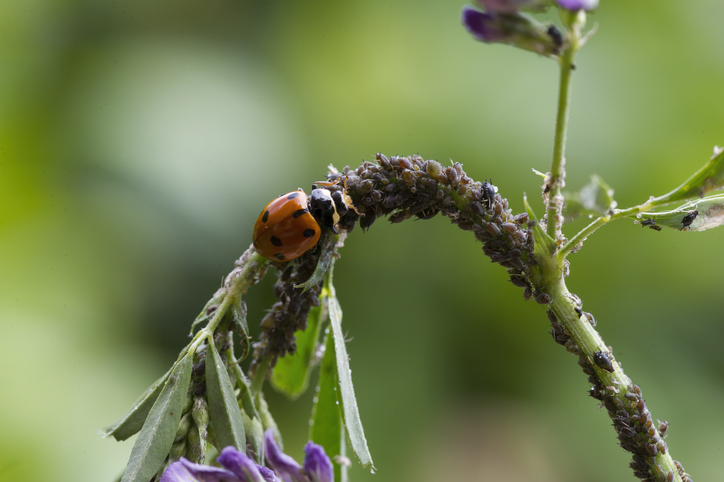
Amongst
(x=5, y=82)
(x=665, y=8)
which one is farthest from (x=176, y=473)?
(x=665, y=8)

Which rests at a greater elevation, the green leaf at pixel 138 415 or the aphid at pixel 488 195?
the aphid at pixel 488 195

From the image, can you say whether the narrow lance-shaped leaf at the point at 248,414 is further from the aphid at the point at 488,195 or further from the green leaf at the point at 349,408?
the aphid at the point at 488,195

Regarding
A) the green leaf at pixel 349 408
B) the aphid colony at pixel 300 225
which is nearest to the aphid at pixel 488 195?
the aphid colony at pixel 300 225

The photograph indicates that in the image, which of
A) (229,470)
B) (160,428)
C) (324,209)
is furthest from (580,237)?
(160,428)

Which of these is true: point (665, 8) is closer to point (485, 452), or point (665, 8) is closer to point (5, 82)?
point (485, 452)

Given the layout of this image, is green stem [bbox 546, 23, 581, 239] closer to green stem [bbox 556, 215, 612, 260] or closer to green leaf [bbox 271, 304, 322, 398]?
green stem [bbox 556, 215, 612, 260]

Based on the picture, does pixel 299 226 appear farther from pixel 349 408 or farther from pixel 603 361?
pixel 603 361
